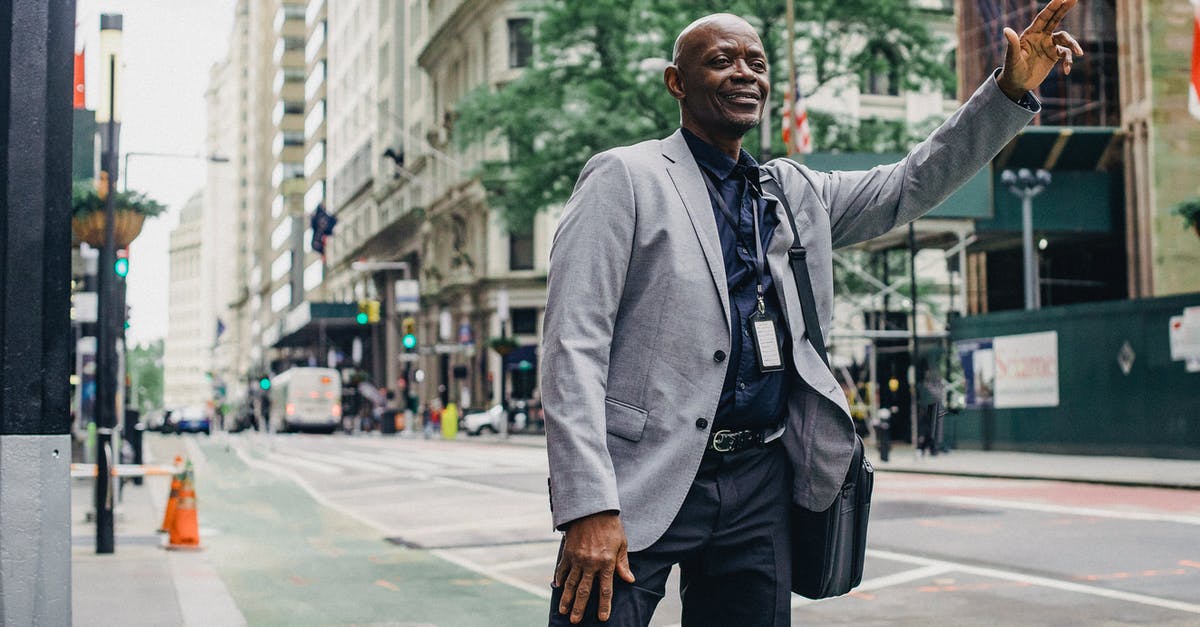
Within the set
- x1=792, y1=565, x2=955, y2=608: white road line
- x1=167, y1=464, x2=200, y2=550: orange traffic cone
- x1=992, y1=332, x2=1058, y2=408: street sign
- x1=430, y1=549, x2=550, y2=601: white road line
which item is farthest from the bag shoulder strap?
x1=992, y1=332, x2=1058, y2=408: street sign

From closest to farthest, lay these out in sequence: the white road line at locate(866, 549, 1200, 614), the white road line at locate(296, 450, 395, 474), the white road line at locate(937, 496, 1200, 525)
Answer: the white road line at locate(866, 549, 1200, 614) < the white road line at locate(937, 496, 1200, 525) < the white road line at locate(296, 450, 395, 474)

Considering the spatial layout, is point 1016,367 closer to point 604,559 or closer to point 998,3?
point 998,3

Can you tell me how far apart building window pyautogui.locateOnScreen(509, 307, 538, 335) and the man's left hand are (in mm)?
56861

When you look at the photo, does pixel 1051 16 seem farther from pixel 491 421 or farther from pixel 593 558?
pixel 491 421

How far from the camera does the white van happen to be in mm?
71250

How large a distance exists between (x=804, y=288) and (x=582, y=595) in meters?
0.87

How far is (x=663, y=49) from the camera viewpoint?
105ft

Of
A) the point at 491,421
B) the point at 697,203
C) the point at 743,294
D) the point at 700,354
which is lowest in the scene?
the point at 491,421

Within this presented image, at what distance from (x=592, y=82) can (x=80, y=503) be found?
18.3 m

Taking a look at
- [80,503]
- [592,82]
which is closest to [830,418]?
[80,503]

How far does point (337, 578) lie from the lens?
10594 millimetres

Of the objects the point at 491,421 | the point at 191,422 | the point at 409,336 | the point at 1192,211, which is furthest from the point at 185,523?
the point at 191,422

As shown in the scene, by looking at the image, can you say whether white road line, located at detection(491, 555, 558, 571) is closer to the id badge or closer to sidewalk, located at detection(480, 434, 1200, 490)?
the id badge

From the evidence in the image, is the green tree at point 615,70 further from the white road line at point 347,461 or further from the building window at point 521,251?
the building window at point 521,251
